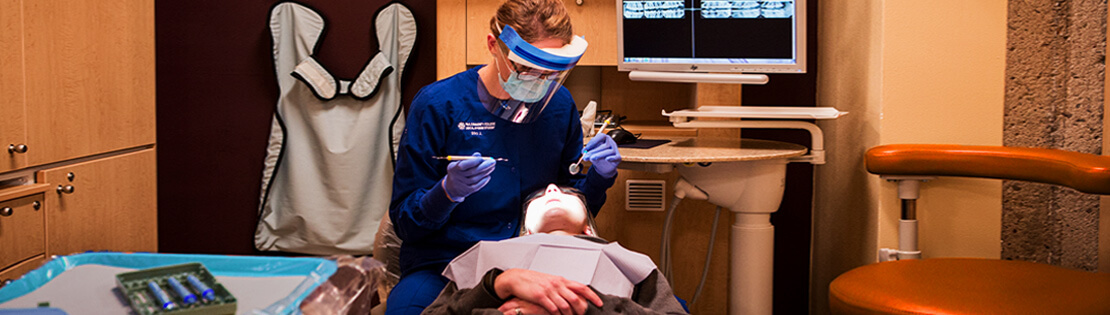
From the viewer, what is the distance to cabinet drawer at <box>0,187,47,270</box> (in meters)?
1.92

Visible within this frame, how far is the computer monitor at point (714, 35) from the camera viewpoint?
256 centimetres

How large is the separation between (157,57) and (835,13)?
9.96 feet

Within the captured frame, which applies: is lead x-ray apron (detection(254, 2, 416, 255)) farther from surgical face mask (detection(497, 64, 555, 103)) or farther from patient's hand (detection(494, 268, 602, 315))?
patient's hand (detection(494, 268, 602, 315))

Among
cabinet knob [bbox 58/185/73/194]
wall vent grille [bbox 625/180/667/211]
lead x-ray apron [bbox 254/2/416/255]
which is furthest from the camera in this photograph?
lead x-ray apron [bbox 254/2/416/255]

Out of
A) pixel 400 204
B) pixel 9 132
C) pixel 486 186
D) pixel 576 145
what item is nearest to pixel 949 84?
pixel 576 145

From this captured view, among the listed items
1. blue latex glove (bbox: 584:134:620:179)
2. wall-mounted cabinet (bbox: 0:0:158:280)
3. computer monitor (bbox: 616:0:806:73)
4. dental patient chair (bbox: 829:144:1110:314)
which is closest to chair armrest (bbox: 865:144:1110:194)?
dental patient chair (bbox: 829:144:1110:314)

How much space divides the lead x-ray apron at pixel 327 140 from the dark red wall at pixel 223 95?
0.39ft

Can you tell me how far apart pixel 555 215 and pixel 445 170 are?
32 centimetres

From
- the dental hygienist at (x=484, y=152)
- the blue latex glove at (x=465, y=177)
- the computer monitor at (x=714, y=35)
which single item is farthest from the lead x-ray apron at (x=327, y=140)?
the blue latex glove at (x=465, y=177)

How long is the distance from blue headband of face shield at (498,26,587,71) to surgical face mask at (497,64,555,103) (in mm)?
68

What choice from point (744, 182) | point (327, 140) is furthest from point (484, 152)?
point (327, 140)

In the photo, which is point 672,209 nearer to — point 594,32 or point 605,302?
point 594,32

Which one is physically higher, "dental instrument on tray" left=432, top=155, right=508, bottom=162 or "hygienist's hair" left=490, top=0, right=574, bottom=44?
"hygienist's hair" left=490, top=0, right=574, bottom=44

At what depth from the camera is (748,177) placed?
8.07ft
